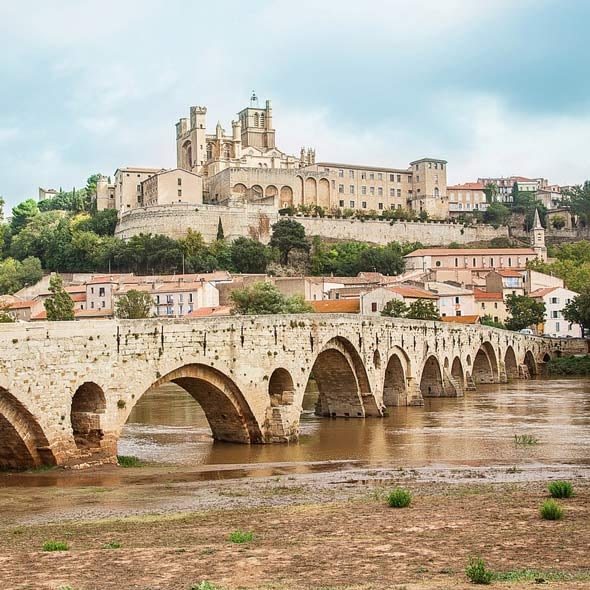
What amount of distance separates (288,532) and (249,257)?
3598 inches

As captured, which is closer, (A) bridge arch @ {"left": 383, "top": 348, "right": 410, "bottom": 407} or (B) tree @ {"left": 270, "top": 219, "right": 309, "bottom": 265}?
(A) bridge arch @ {"left": 383, "top": 348, "right": 410, "bottom": 407}

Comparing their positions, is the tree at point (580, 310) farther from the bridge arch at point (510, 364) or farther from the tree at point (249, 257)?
the tree at point (249, 257)

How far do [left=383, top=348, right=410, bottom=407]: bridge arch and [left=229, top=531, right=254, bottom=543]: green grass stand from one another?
94.5 ft

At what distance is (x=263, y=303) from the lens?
7162 centimetres

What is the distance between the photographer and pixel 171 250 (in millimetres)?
104938

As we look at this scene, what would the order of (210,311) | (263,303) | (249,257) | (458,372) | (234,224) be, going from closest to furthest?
1. (458,372)
2. (263,303)
3. (210,311)
4. (249,257)
5. (234,224)

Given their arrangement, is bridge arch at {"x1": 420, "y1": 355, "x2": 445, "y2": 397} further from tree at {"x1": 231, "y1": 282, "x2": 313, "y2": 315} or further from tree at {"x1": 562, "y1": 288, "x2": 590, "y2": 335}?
tree at {"x1": 562, "y1": 288, "x2": 590, "y2": 335}

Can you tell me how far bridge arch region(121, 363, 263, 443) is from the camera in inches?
1039

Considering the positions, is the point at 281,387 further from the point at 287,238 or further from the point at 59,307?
the point at 287,238

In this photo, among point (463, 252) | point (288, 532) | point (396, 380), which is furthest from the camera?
point (463, 252)

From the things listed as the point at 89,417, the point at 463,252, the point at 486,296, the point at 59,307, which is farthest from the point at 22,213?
the point at 89,417

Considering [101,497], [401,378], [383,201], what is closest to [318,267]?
[383,201]

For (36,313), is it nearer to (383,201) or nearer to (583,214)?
(383,201)

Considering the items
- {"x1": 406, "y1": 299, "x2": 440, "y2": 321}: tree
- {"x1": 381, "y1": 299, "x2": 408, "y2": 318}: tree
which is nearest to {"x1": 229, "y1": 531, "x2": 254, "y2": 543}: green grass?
{"x1": 406, "y1": 299, "x2": 440, "y2": 321}: tree
